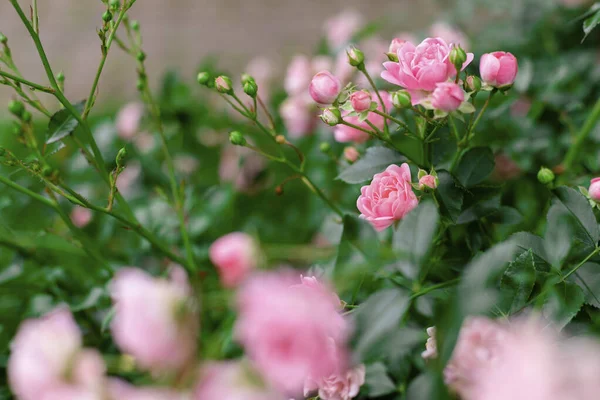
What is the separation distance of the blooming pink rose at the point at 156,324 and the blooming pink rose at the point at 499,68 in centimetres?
28

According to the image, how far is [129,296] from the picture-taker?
225 mm

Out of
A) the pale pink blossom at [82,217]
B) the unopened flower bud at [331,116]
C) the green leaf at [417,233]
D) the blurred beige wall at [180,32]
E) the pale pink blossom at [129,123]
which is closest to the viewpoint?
the green leaf at [417,233]

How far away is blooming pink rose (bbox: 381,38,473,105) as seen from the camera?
35 centimetres

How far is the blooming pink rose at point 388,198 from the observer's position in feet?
1.19

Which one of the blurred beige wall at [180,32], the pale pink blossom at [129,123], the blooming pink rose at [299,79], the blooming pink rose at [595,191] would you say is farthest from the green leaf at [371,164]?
the blurred beige wall at [180,32]

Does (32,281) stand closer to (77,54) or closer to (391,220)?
(391,220)

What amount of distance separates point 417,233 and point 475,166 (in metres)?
0.15

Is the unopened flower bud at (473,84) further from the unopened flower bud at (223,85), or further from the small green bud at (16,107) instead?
the small green bud at (16,107)

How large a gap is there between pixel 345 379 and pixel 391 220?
11 cm

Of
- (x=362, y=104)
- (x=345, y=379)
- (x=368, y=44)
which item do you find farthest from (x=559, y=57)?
(x=345, y=379)

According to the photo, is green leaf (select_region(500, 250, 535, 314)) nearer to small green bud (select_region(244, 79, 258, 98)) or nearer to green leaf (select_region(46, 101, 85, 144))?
small green bud (select_region(244, 79, 258, 98))

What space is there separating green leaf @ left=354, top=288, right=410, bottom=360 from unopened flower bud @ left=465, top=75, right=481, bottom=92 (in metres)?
0.17

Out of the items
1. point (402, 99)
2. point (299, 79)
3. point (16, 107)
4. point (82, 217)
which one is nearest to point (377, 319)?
point (402, 99)

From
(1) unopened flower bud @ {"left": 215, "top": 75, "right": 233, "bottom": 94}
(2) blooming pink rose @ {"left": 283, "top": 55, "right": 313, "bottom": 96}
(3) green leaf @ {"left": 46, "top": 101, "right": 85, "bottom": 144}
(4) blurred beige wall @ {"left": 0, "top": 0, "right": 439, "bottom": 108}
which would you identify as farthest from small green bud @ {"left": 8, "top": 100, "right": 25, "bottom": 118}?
(4) blurred beige wall @ {"left": 0, "top": 0, "right": 439, "bottom": 108}
